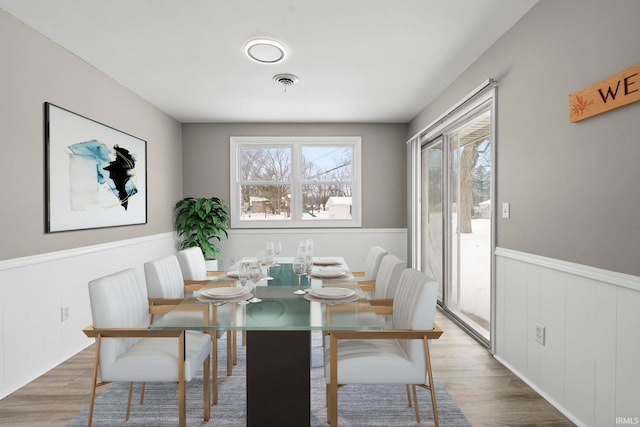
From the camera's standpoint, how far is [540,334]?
2.35 metres

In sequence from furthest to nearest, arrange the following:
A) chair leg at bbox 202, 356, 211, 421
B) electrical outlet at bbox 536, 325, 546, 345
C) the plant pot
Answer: the plant pot → electrical outlet at bbox 536, 325, 546, 345 → chair leg at bbox 202, 356, 211, 421

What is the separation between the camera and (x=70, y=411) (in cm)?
218

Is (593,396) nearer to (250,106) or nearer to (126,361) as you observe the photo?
(126,361)

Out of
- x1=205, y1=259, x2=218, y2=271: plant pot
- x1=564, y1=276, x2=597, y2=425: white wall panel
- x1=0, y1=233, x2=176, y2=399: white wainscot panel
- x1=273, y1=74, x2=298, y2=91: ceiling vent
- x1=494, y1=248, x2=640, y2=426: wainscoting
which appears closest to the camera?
x1=494, y1=248, x2=640, y2=426: wainscoting

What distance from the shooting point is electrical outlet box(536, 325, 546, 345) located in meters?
2.33

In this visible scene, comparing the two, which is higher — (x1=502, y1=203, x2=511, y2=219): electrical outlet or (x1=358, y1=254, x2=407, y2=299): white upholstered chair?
(x1=502, y1=203, x2=511, y2=219): electrical outlet

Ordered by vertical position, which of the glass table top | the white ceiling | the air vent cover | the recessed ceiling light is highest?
the white ceiling

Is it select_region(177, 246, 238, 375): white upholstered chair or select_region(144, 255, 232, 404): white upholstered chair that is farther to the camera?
select_region(177, 246, 238, 375): white upholstered chair

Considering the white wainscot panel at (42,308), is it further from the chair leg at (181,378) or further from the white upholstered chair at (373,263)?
the white upholstered chair at (373,263)

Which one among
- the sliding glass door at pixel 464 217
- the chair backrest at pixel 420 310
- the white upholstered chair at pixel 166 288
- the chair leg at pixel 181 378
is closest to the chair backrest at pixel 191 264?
the white upholstered chair at pixel 166 288

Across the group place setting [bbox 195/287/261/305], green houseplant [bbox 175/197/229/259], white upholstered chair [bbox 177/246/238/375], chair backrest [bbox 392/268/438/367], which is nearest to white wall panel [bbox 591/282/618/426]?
chair backrest [bbox 392/268/438/367]

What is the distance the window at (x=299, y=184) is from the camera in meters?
5.62

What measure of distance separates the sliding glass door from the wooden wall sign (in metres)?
0.98

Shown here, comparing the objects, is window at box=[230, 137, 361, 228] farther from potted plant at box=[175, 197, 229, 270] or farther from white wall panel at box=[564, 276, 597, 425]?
white wall panel at box=[564, 276, 597, 425]
